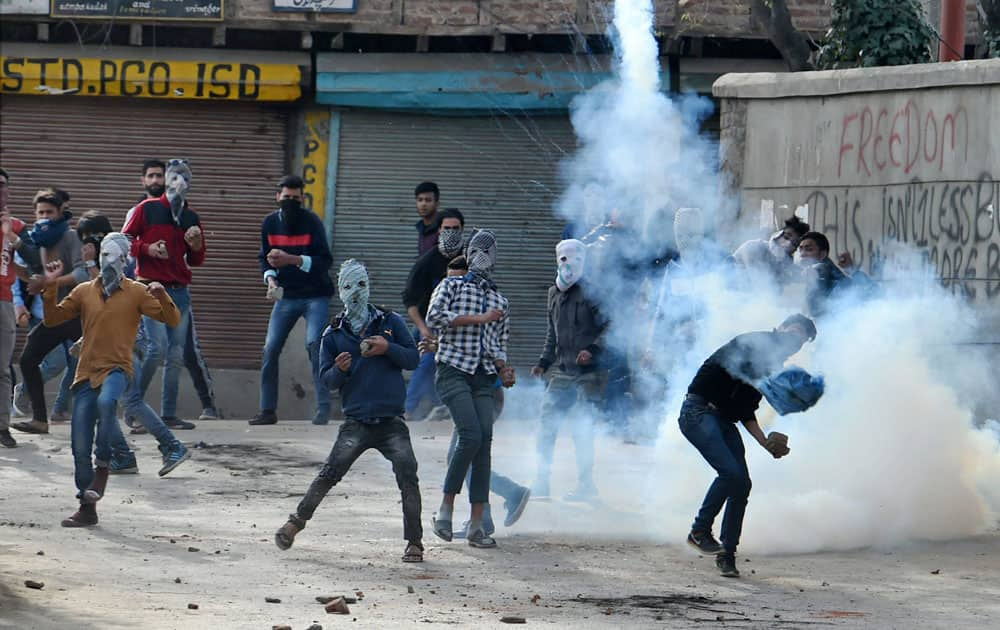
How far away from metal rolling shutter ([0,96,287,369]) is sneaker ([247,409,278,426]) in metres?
4.03

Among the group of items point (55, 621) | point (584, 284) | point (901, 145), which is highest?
point (901, 145)

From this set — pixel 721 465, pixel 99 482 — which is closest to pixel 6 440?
pixel 99 482

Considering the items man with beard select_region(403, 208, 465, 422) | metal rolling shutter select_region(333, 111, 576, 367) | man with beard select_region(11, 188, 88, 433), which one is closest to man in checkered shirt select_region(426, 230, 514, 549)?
man with beard select_region(403, 208, 465, 422)

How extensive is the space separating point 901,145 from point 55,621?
8362 mm

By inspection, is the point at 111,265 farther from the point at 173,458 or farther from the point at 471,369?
the point at 471,369

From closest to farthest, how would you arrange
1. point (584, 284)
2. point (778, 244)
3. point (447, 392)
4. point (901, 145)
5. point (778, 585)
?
point (778, 585) < point (447, 392) < point (584, 284) < point (778, 244) < point (901, 145)

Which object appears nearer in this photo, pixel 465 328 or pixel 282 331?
pixel 465 328

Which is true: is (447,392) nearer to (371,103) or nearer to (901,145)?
(901,145)

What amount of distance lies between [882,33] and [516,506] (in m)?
6.93

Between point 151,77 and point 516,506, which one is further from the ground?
point 151,77

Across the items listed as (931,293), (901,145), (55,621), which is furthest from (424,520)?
(901,145)

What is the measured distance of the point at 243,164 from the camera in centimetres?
1750

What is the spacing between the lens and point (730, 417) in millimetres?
8719

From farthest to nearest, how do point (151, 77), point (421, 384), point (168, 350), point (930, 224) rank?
point (151, 77) < point (421, 384) < point (168, 350) < point (930, 224)
